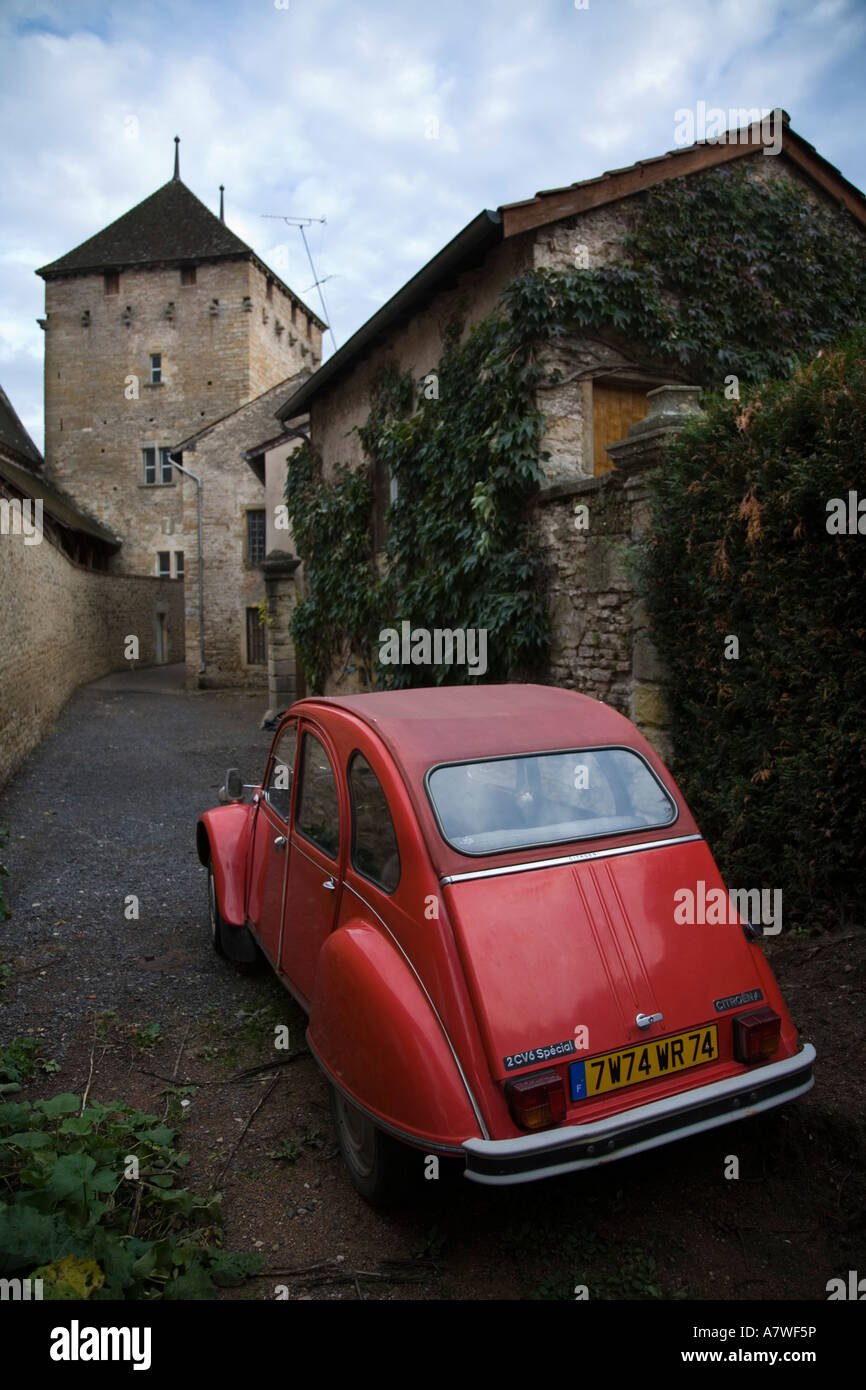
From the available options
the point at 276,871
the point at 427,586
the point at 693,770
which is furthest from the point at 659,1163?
the point at 427,586

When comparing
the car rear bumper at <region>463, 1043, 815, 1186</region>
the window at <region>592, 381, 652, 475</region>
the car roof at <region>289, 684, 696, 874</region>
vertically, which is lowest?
the car rear bumper at <region>463, 1043, 815, 1186</region>

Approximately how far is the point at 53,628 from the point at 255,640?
9.88 metres

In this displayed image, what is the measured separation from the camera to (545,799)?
2992 millimetres

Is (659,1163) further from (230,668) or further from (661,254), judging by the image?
(230,668)

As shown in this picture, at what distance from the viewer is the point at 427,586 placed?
8844 mm

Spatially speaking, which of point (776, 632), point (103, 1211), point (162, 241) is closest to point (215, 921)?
point (103, 1211)

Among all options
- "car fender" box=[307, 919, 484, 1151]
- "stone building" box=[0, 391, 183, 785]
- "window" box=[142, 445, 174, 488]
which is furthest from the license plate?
"window" box=[142, 445, 174, 488]

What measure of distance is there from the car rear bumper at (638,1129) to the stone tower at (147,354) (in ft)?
103

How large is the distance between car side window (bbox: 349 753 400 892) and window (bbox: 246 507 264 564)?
22564 millimetres

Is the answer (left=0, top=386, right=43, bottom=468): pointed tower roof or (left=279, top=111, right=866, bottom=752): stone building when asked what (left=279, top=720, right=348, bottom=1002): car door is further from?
(left=0, top=386, right=43, bottom=468): pointed tower roof

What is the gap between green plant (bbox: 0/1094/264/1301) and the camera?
2160 millimetres

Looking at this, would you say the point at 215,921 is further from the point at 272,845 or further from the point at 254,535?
the point at 254,535

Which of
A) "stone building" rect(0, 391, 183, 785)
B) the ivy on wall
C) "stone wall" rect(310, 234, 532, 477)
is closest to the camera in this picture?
the ivy on wall

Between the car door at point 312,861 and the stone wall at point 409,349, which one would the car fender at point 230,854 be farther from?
the stone wall at point 409,349
